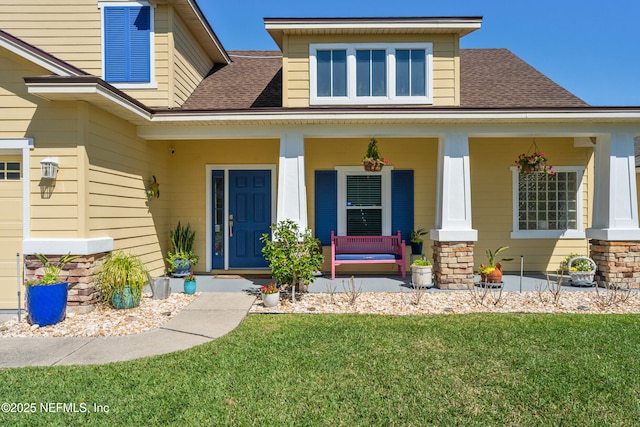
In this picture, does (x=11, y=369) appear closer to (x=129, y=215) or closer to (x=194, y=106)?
(x=129, y=215)

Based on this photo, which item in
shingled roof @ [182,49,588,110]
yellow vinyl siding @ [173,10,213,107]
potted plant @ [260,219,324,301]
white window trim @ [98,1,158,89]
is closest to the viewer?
potted plant @ [260,219,324,301]

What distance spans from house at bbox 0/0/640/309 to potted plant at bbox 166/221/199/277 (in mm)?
212

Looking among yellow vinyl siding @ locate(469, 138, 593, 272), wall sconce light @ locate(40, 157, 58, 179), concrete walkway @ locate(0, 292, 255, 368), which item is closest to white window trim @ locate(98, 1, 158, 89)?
wall sconce light @ locate(40, 157, 58, 179)

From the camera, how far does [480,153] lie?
8.34 m

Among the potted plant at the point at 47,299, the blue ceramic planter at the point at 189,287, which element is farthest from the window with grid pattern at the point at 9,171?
the blue ceramic planter at the point at 189,287

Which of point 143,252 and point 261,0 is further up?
point 261,0

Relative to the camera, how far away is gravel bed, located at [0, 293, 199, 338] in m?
4.68

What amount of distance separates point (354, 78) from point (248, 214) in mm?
3592

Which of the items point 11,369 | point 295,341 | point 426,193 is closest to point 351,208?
point 426,193

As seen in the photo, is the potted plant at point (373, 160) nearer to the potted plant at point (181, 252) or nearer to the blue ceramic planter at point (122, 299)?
the potted plant at point (181, 252)

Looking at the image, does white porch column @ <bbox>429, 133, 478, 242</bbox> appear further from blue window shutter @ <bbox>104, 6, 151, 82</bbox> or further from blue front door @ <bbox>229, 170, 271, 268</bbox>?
blue window shutter @ <bbox>104, 6, 151, 82</bbox>

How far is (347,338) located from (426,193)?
479cm

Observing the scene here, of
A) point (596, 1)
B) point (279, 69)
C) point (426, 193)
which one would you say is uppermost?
point (596, 1)

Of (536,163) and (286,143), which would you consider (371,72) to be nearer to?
(286,143)
